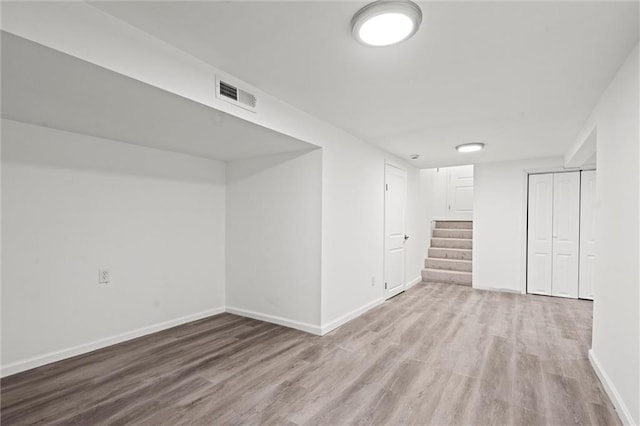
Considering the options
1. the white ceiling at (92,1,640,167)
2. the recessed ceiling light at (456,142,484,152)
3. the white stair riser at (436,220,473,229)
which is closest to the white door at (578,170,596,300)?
the recessed ceiling light at (456,142,484,152)

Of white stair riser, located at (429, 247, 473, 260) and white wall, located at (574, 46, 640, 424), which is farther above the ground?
white wall, located at (574, 46, 640, 424)

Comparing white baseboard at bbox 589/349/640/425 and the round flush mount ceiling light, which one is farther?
white baseboard at bbox 589/349/640/425

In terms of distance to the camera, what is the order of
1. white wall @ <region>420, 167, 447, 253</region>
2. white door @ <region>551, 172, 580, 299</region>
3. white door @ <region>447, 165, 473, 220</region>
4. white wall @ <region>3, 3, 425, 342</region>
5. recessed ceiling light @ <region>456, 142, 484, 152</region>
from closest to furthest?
white wall @ <region>3, 3, 425, 342</region> → recessed ceiling light @ <region>456, 142, 484, 152</region> → white door @ <region>551, 172, 580, 299</region> → white wall @ <region>420, 167, 447, 253</region> → white door @ <region>447, 165, 473, 220</region>

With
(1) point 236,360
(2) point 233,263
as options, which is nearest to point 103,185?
(2) point 233,263

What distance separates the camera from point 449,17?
1686 millimetres

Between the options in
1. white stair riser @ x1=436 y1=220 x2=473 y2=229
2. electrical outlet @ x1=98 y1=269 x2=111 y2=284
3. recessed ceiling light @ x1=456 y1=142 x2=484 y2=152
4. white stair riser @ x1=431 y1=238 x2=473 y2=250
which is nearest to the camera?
electrical outlet @ x1=98 y1=269 x2=111 y2=284

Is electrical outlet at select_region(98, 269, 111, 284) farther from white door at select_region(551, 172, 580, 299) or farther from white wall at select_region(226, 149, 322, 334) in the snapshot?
white door at select_region(551, 172, 580, 299)

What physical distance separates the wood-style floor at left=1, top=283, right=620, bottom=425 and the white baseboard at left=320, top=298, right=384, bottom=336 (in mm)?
75

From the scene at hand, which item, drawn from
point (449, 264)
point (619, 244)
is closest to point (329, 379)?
point (619, 244)

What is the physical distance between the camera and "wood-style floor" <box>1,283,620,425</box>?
2027mm

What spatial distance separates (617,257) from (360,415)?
200 centimetres

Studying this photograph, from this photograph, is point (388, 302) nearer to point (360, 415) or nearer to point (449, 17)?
point (360, 415)

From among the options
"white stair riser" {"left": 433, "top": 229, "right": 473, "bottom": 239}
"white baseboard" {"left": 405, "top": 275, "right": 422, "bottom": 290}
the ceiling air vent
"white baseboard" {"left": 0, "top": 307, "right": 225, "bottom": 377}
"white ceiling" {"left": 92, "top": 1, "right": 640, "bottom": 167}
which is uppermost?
"white ceiling" {"left": 92, "top": 1, "right": 640, "bottom": 167}

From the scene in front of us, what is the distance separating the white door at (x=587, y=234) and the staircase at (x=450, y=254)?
5.57 ft
